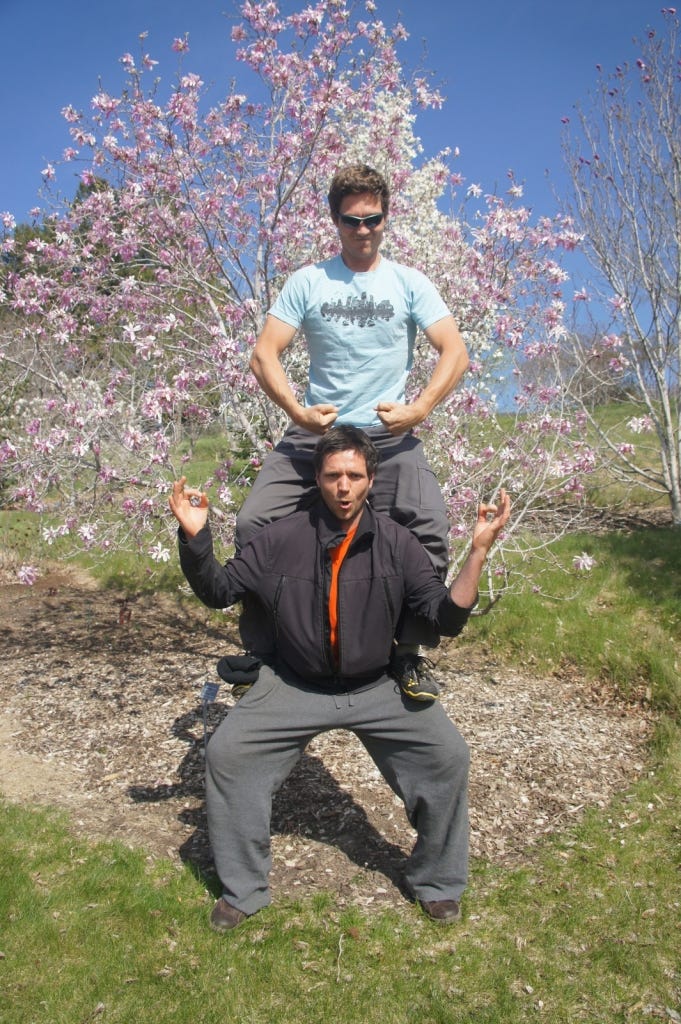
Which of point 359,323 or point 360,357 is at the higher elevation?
point 359,323

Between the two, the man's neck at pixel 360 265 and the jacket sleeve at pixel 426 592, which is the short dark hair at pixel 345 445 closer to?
the jacket sleeve at pixel 426 592

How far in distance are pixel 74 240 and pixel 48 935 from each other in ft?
15.5

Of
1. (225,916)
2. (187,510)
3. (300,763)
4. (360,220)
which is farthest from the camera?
(300,763)

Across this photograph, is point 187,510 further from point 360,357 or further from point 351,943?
point 351,943

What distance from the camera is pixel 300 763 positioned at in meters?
4.64

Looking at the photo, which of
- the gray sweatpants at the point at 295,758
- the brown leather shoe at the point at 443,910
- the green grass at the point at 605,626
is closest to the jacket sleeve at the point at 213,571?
the gray sweatpants at the point at 295,758

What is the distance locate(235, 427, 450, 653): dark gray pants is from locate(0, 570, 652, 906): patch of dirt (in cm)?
110

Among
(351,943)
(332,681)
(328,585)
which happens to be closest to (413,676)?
(332,681)

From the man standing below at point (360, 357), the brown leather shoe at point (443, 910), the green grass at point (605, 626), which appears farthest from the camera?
the green grass at point (605, 626)

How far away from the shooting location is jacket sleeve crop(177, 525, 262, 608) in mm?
2957

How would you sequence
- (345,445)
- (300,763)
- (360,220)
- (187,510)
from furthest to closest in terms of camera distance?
1. (300,763)
2. (360,220)
3. (345,445)
4. (187,510)

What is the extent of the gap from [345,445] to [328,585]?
518mm

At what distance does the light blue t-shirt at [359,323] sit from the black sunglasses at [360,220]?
0.21m

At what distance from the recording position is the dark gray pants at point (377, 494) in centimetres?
346
